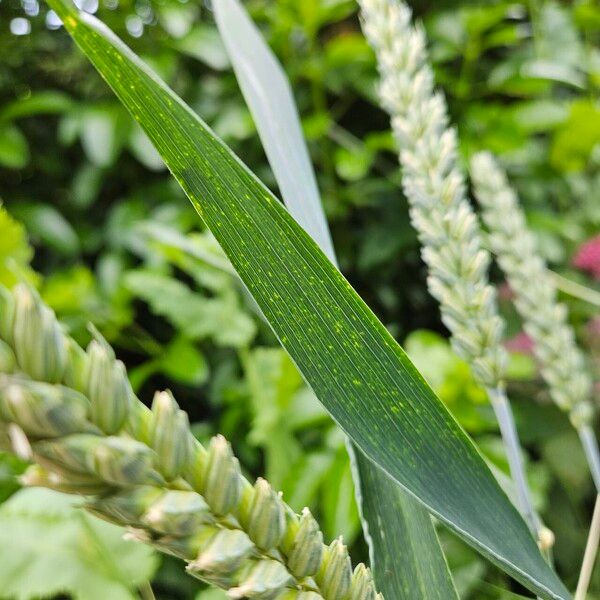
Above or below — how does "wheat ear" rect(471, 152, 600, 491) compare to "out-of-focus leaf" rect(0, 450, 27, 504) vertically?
above

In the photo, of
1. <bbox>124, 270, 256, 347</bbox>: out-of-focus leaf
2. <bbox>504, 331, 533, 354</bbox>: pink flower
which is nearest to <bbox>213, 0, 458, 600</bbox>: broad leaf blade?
<bbox>124, 270, 256, 347</bbox>: out-of-focus leaf

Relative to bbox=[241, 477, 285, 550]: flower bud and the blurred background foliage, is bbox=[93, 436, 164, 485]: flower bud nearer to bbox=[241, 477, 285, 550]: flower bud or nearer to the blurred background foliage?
bbox=[241, 477, 285, 550]: flower bud

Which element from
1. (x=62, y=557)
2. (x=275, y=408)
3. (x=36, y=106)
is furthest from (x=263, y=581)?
(x=36, y=106)

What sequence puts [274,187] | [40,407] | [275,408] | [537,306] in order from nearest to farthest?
[40,407] → [537,306] → [275,408] → [274,187]

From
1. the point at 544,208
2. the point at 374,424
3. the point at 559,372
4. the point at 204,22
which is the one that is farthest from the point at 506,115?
the point at 374,424

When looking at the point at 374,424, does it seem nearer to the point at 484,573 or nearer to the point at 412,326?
the point at 484,573

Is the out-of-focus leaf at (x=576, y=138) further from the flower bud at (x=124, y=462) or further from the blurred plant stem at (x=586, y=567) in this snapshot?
the flower bud at (x=124, y=462)

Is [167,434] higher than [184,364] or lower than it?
lower

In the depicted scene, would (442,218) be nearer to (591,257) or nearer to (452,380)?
(452,380)
